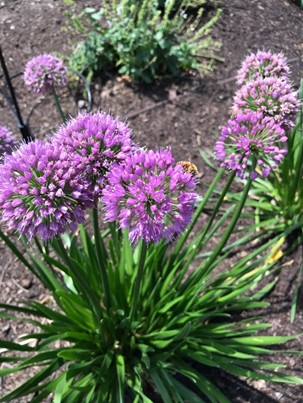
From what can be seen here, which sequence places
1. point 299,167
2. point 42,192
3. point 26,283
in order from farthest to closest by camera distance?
point 26,283
point 299,167
point 42,192

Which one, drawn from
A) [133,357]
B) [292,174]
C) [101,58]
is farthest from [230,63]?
[133,357]

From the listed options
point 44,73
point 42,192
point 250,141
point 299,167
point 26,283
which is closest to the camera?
point 42,192

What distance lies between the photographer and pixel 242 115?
1.76m

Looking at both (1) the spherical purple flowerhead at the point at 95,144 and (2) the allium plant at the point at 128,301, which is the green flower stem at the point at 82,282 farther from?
(1) the spherical purple flowerhead at the point at 95,144

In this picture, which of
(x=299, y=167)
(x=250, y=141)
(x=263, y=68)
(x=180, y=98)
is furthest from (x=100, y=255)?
(x=180, y=98)

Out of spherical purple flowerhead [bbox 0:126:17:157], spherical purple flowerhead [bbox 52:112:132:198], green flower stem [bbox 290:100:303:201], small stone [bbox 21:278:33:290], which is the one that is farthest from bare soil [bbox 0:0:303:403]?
spherical purple flowerhead [bbox 52:112:132:198]

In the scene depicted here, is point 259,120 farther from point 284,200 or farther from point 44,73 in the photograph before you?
point 44,73

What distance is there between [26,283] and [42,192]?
164cm

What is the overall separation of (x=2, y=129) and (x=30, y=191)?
80 centimetres

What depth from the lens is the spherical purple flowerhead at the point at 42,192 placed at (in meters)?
1.42

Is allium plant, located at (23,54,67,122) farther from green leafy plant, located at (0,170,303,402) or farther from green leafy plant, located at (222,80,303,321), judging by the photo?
green leafy plant, located at (222,80,303,321)

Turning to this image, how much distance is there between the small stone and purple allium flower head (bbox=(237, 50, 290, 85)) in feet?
5.34

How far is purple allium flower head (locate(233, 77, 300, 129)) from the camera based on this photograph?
75.2 inches

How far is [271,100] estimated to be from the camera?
74.8 inches
